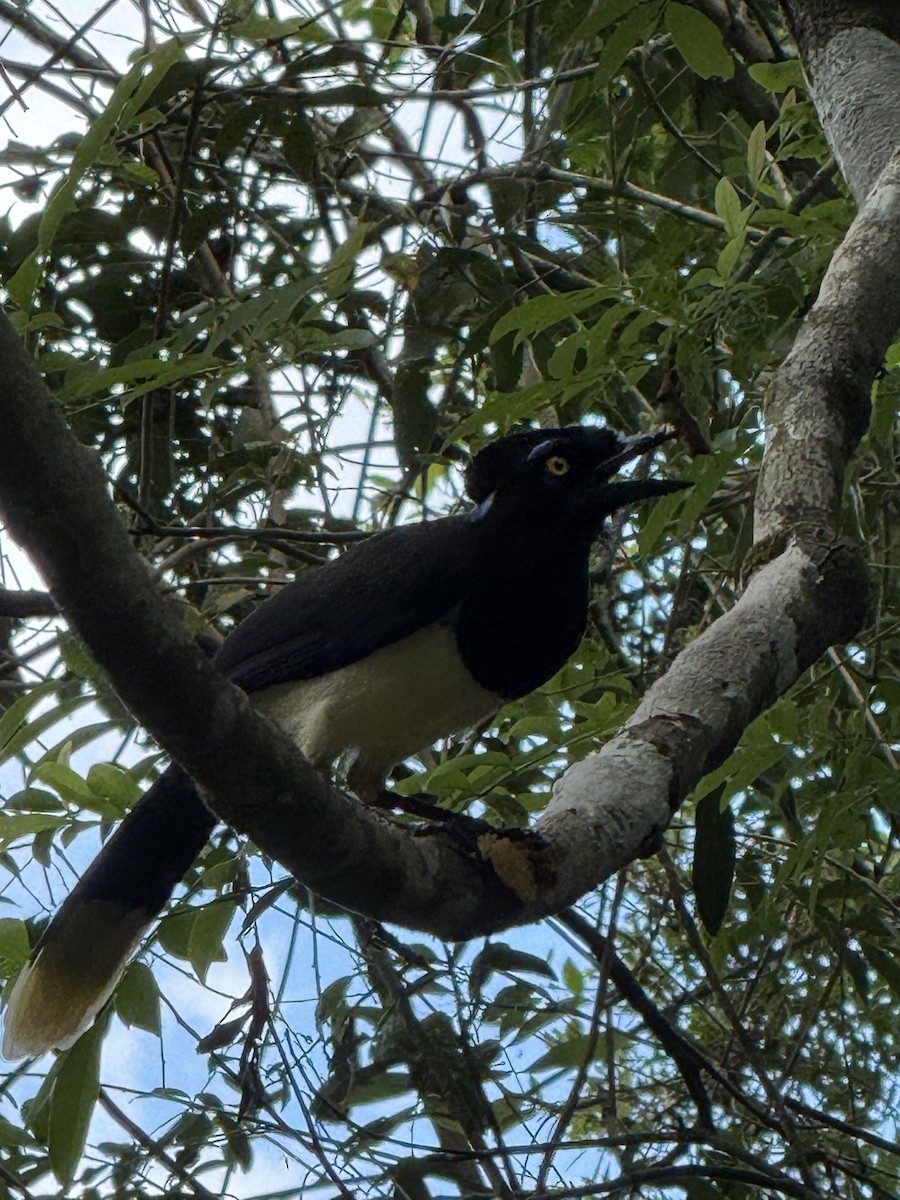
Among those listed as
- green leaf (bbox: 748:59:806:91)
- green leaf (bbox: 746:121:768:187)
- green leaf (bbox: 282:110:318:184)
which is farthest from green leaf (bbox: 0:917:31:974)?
green leaf (bbox: 748:59:806:91)

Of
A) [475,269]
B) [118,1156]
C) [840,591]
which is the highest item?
[475,269]

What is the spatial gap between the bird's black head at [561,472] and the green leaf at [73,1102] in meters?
1.39

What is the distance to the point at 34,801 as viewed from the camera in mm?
2848

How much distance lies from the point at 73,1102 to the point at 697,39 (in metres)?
2.32

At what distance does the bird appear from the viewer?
9.66 ft

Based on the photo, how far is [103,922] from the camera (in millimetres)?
3006

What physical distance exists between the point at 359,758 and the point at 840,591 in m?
1.14

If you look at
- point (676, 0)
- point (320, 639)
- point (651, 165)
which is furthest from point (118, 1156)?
point (651, 165)

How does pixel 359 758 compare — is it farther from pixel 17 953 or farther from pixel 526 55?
pixel 526 55

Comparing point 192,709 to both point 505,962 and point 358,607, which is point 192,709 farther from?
point 505,962

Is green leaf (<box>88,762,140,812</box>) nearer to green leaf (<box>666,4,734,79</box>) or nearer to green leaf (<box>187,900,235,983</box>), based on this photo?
green leaf (<box>187,900,235,983</box>)

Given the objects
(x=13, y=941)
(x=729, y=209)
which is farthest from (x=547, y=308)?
(x=13, y=941)

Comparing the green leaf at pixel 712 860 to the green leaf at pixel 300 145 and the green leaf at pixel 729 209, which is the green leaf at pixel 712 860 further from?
the green leaf at pixel 300 145


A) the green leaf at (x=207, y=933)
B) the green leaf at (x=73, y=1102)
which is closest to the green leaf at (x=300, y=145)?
the green leaf at (x=207, y=933)
